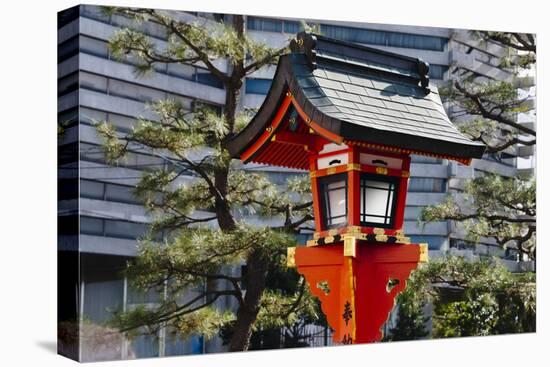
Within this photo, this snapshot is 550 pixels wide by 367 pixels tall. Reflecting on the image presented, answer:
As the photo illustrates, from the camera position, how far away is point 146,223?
32.2ft

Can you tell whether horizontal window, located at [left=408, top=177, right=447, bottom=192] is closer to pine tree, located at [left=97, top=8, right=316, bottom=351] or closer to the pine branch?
the pine branch

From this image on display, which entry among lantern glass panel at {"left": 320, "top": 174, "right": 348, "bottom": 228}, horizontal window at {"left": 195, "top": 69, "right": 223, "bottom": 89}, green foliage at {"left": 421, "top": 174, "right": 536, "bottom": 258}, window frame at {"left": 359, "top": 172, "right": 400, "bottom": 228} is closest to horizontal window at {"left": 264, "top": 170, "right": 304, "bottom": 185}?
horizontal window at {"left": 195, "top": 69, "right": 223, "bottom": 89}

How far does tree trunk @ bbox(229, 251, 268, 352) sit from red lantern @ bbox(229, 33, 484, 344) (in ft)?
2.97

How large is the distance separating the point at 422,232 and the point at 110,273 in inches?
153

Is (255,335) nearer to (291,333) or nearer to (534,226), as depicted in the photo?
(291,333)

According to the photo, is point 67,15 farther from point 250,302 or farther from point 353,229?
point 250,302

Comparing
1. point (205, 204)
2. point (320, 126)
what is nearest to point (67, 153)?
point (205, 204)

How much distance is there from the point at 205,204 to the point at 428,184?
2.84 m

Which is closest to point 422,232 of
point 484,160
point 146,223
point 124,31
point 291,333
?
point 484,160

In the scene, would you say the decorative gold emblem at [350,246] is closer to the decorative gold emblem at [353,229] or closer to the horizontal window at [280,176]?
the decorative gold emblem at [353,229]

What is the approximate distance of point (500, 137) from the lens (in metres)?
12.1

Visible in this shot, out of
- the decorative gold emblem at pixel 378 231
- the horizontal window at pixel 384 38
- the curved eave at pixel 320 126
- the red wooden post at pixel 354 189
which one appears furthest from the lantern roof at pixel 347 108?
the horizontal window at pixel 384 38

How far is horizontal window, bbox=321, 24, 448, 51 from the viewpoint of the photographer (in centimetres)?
1102

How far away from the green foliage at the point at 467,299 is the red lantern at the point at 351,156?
179 centimetres
